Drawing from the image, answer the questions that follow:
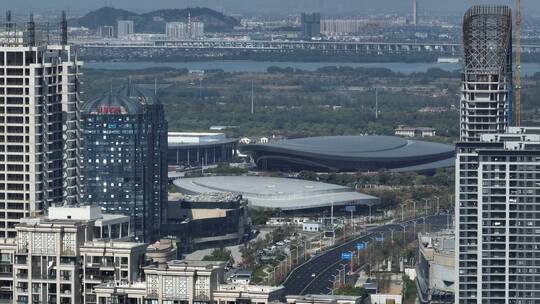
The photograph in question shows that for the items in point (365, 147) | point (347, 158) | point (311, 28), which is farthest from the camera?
point (311, 28)

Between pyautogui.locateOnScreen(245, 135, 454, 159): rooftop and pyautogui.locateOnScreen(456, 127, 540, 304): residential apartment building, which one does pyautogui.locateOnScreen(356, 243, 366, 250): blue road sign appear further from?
pyautogui.locateOnScreen(245, 135, 454, 159): rooftop

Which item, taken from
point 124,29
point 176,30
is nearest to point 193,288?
point 124,29

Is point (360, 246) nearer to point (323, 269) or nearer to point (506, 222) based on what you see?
point (323, 269)

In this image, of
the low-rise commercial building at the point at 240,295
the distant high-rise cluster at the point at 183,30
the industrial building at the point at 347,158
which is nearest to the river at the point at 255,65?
the distant high-rise cluster at the point at 183,30

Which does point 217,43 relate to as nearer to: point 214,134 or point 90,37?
point 90,37

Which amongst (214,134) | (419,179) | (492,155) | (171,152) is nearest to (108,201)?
(492,155)

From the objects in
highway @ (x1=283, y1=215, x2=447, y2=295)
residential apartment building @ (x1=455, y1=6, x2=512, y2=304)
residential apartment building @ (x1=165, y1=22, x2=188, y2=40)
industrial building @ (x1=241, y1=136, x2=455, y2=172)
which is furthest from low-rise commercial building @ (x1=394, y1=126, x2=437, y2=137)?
residential apartment building @ (x1=165, y1=22, x2=188, y2=40)
